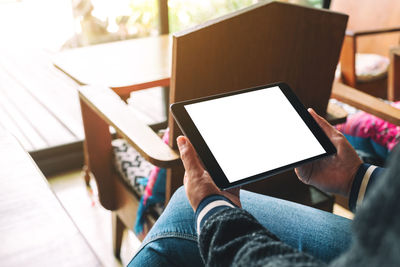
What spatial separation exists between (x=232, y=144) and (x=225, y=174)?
71mm

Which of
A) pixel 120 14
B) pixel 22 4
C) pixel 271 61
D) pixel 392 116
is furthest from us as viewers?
pixel 120 14

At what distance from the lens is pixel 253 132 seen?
754 millimetres

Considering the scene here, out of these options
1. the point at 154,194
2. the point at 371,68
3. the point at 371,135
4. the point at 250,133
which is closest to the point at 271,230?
the point at 250,133

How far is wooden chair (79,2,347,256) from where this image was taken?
31.4 inches

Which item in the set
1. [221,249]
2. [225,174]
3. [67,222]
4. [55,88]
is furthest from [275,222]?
[55,88]

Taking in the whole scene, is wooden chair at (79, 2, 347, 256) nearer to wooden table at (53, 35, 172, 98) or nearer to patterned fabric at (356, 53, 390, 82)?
wooden table at (53, 35, 172, 98)

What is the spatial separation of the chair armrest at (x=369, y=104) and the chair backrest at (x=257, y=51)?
0.19 meters

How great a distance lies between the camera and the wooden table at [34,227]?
41cm

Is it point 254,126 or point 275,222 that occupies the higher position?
point 254,126

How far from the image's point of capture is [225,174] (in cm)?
68

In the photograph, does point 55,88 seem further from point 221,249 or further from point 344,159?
point 221,249

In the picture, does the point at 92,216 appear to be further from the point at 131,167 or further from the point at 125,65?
the point at 125,65

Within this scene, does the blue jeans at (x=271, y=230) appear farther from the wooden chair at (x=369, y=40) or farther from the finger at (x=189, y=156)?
the wooden chair at (x=369, y=40)

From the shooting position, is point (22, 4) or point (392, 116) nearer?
point (392, 116)
